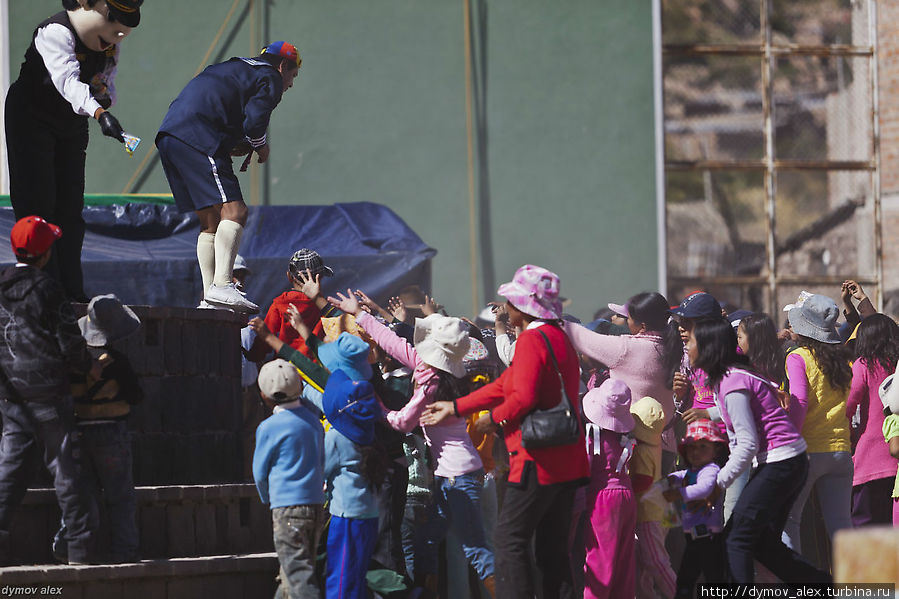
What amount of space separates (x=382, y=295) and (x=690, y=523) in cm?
505

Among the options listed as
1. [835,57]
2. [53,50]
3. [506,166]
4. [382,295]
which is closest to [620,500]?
[53,50]

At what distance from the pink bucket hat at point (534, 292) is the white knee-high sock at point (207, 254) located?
206 cm

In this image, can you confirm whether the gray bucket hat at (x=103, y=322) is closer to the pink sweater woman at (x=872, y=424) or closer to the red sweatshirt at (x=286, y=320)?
the red sweatshirt at (x=286, y=320)

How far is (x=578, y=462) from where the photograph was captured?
19.0 feet

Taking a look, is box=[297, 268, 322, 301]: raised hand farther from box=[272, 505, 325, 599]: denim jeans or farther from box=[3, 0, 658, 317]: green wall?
box=[3, 0, 658, 317]: green wall

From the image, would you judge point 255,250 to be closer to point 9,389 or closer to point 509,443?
point 9,389

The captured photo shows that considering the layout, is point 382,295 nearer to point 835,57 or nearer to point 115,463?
point 115,463

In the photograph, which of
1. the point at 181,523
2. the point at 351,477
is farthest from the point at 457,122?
the point at 351,477

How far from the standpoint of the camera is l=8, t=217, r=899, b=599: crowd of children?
5.77 metres

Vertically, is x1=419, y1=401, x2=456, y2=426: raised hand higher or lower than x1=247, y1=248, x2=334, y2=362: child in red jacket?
lower

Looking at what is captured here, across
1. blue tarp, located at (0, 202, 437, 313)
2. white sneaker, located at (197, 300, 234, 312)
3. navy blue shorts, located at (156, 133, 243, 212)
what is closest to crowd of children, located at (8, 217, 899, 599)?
white sneaker, located at (197, 300, 234, 312)

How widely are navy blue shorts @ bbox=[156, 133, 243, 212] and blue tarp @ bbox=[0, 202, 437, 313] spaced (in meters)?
3.15

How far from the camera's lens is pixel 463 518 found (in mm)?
6688

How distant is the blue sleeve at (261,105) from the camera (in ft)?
23.2
